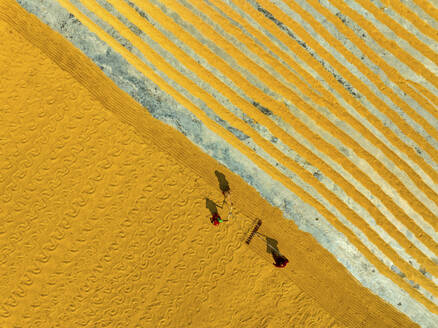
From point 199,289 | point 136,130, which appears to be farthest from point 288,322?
point 136,130

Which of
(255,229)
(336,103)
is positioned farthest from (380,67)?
(255,229)

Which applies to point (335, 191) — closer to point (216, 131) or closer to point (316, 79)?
point (316, 79)

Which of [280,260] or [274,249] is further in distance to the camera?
[274,249]

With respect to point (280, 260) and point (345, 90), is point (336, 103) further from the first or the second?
point (280, 260)

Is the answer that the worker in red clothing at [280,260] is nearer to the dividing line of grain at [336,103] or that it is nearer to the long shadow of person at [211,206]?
the long shadow of person at [211,206]

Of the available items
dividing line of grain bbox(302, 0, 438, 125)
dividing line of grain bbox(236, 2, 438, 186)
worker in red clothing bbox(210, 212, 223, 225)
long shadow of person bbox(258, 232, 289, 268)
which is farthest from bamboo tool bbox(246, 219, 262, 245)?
dividing line of grain bbox(302, 0, 438, 125)

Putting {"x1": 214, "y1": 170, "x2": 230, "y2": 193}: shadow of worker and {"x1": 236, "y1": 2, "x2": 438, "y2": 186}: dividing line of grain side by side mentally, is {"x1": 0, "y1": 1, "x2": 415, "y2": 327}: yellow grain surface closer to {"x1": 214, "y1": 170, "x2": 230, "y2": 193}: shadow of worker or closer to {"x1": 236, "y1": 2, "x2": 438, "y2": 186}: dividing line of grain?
{"x1": 214, "y1": 170, "x2": 230, "y2": 193}: shadow of worker

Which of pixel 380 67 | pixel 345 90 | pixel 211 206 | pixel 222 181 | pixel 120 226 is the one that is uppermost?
pixel 380 67

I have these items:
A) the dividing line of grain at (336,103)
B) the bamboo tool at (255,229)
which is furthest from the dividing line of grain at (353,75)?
the bamboo tool at (255,229)
